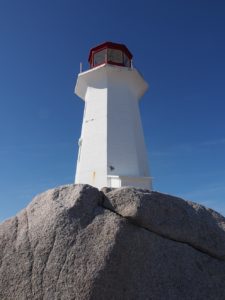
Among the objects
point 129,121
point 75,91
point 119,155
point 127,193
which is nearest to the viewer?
point 127,193

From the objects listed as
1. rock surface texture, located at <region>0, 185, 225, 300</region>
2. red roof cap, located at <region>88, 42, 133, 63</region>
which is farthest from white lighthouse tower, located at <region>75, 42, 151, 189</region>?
rock surface texture, located at <region>0, 185, 225, 300</region>

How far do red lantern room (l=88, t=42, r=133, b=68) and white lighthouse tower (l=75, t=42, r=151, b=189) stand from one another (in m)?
0.25

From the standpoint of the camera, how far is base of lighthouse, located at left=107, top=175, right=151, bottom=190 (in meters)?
15.0

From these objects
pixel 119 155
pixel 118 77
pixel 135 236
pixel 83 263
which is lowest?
pixel 83 263

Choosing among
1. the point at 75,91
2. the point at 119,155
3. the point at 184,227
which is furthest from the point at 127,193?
the point at 75,91

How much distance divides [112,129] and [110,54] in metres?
6.26

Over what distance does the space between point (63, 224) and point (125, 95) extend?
14558 mm

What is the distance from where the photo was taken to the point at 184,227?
4.34m

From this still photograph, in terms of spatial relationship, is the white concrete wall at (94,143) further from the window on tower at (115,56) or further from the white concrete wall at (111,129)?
the window on tower at (115,56)

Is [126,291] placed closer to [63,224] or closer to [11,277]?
[63,224]

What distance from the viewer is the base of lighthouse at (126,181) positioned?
49.2 feet

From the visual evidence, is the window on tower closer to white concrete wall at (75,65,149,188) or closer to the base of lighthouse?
white concrete wall at (75,65,149,188)

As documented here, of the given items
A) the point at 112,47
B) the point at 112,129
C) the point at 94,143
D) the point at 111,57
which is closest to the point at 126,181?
the point at 94,143

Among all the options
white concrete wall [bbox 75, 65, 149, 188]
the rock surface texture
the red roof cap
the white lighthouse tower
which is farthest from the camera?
the red roof cap
